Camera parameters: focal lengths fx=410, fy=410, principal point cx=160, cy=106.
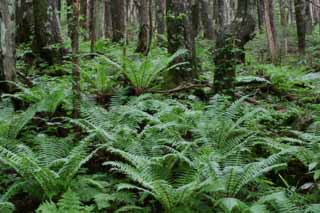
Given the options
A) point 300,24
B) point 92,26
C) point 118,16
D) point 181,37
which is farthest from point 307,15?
point 181,37

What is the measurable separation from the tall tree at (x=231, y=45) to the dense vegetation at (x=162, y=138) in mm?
18

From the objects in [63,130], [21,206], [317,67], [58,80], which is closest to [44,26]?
[58,80]

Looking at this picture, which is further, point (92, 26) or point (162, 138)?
point (92, 26)

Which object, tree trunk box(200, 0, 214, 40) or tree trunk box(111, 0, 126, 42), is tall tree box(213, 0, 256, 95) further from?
tree trunk box(200, 0, 214, 40)

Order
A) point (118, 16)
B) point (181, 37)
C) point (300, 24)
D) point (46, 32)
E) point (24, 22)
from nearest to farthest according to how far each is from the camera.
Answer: point (181, 37), point (46, 32), point (24, 22), point (300, 24), point (118, 16)

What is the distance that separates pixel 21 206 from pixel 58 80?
3.58 meters

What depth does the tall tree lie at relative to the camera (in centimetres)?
688

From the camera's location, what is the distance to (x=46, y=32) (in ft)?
30.2

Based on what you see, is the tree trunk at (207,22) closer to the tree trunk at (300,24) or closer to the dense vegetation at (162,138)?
the tree trunk at (300,24)

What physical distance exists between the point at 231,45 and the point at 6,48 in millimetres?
3700

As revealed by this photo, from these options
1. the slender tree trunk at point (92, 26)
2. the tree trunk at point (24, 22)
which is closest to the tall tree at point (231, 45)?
the slender tree trunk at point (92, 26)

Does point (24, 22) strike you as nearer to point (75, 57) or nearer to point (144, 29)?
point (144, 29)

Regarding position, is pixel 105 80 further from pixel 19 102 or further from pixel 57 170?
pixel 57 170

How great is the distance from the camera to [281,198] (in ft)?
13.0
